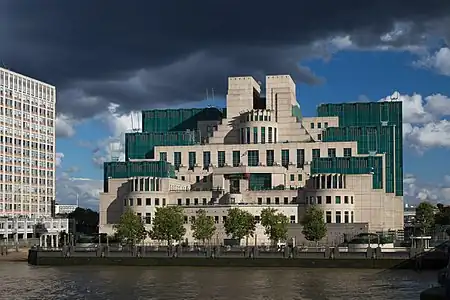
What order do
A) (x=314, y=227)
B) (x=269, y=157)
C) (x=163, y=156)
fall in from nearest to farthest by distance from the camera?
(x=314, y=227) → (x=269, y=157) → (x=163, y=156)

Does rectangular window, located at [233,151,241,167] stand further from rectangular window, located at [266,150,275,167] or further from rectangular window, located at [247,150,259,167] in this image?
rectangular window, located at [266,150,275,167]

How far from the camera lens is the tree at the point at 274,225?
14800 cm

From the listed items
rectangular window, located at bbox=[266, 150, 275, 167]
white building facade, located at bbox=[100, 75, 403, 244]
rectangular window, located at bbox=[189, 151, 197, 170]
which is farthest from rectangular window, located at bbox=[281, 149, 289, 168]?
rectangular window, located at bbox=[189, 151, 197, 170]

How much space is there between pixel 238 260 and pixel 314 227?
31.3 metres

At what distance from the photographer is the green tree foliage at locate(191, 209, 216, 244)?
149m

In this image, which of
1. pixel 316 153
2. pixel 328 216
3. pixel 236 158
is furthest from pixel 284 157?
pixel 328 216

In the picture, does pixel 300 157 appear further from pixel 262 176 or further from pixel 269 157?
pixel 262 176

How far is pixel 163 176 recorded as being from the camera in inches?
7234

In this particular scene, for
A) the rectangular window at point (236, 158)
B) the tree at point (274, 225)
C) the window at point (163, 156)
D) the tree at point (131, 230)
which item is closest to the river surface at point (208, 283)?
the tree at point (131, 230)

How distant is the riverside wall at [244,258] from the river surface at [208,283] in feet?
16.2

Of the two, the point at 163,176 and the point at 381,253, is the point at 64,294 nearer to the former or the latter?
the point at 381,253

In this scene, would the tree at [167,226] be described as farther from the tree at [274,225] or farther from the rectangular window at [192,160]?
the rectangular window at [192,160]

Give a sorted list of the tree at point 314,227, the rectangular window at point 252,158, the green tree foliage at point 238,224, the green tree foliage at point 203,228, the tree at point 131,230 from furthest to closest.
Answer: the rectangular window at point 252,158, the tree at point 131,230, the green tree foliage at point 238,224, the tree at point 314,227, the green tree foliage at point 203,228

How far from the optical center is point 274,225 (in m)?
149
